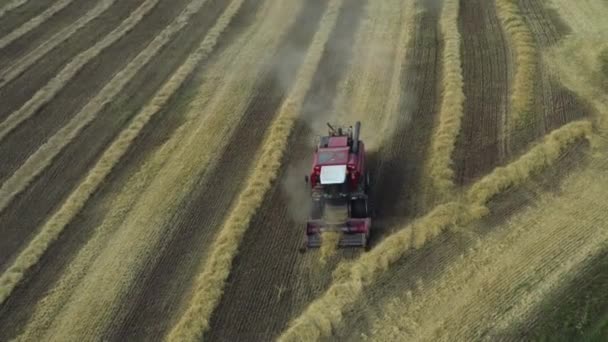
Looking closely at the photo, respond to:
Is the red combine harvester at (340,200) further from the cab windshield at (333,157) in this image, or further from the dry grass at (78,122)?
the dry grass at (78,122)

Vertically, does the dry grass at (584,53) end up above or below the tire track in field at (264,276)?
above

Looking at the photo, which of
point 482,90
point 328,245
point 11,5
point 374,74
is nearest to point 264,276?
point 328,245

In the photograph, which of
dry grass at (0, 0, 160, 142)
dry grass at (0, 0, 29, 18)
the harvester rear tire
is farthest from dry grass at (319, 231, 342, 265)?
dry grass at (0, 0, 29, 18)

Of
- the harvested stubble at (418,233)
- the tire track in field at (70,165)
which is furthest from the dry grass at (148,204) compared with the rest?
the harvested stubble at (418,233)

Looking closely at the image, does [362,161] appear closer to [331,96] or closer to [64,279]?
[331,96]

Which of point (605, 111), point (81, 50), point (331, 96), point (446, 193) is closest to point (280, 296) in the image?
point (446, 193)

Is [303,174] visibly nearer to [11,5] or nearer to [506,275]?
[506,275]
